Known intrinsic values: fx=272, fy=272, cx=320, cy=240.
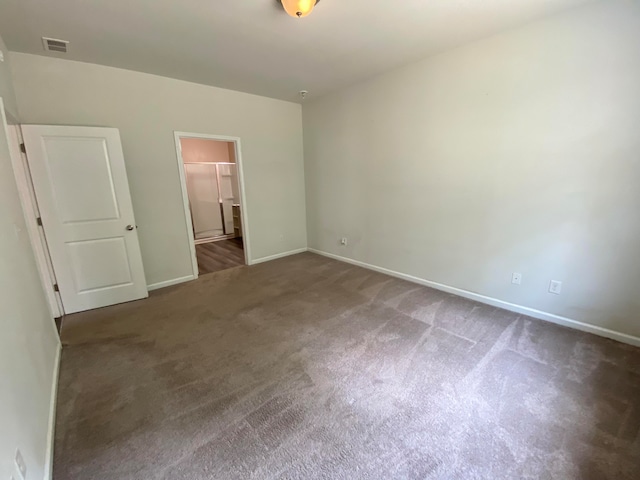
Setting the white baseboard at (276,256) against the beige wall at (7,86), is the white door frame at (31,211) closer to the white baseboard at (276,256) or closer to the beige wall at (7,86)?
the beige wall at (7,86)

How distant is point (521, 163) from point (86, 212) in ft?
15.1

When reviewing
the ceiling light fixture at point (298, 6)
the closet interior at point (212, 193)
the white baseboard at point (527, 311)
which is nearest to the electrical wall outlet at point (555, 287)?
the white baseboard at point (527, 311)

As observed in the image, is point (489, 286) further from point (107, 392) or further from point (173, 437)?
point (107, 392)

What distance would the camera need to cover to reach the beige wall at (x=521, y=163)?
216 cm

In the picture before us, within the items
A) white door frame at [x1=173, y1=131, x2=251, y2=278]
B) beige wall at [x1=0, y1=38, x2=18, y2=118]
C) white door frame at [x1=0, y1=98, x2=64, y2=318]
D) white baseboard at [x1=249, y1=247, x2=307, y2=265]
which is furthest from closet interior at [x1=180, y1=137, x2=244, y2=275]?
beige wall at [x1=0, y1=38, x2=18, y2=118]

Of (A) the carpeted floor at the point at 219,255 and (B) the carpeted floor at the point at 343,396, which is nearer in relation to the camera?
(B) the carpeted floor at the point at 343,396

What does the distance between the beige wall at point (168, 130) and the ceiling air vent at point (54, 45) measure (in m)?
0.25

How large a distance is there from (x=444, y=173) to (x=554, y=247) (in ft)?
4.24

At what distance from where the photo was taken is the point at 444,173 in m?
3.19

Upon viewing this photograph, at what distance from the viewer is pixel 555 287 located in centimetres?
259

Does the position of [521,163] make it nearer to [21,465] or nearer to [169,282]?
[21,465]

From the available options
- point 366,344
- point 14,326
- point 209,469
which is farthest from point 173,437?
point 366,344

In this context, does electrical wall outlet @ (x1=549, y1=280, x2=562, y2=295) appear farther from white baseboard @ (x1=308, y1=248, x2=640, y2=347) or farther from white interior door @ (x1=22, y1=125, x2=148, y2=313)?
white interior door @ (x1=22, y1=125, x2=148, y2=313)

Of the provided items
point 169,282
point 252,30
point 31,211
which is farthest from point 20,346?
point 252,30
